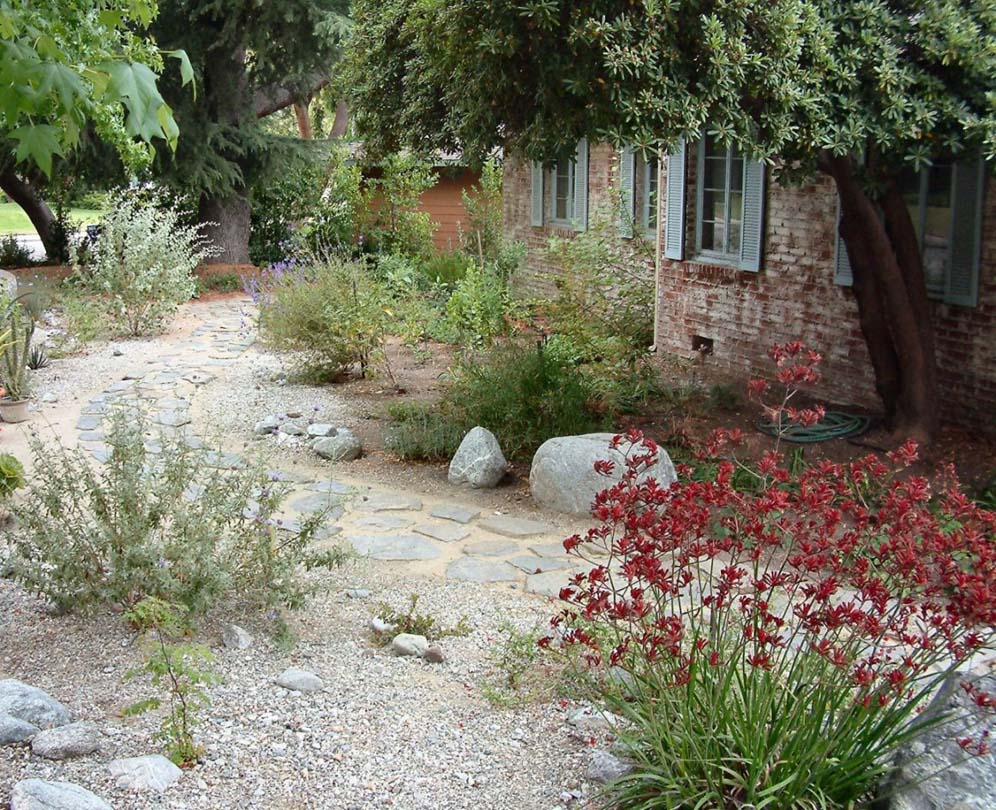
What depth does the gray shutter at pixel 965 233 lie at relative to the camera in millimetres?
8422

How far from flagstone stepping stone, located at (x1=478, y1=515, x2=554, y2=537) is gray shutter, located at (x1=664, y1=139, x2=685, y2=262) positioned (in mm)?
5554

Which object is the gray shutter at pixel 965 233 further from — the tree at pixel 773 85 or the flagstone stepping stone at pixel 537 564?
the flagstone stepping stone at pixel 537 564

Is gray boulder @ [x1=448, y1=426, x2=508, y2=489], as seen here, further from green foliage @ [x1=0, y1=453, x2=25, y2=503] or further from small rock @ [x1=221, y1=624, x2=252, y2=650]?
small rock @ [x1=221, y1=624, x2=252, y2=650]

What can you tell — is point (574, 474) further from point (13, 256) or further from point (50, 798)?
point (13, 256)

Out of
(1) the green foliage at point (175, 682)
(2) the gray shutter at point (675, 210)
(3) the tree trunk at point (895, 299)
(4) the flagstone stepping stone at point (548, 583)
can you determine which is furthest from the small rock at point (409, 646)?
(2) the gray shutter at point (675, 210)

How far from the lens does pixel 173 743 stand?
3652 millimetres

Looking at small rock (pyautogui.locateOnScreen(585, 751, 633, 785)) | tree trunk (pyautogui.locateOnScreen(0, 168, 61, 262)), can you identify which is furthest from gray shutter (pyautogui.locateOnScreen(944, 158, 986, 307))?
tree trunk (pyautogui.locateOnScreen(0, 168, 61, 262))

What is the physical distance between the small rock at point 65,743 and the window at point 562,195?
13.1 meters

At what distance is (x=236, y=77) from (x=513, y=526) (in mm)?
14562

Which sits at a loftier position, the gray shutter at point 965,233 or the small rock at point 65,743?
the gray shutter at point 965,233

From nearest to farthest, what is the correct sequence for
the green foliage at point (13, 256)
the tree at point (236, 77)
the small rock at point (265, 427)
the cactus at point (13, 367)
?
the small rock at point (265, 427) < the cactus at point (13, 367) < the tree at point (236, 77) < the green foliage at point (13, 256)

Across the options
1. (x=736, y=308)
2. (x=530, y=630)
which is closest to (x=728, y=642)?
(x=530, y=630)

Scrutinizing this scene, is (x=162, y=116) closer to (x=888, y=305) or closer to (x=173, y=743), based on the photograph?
(x=173, y=743)

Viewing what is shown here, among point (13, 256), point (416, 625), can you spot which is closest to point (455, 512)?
point (416, 625)
